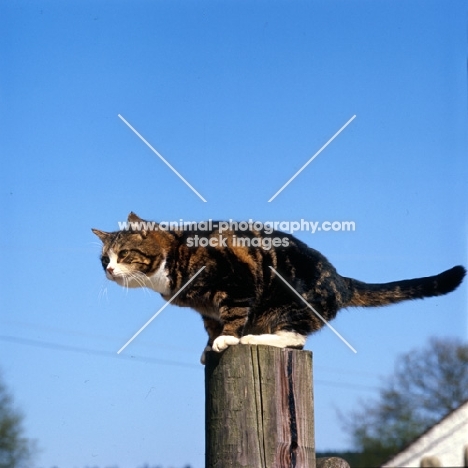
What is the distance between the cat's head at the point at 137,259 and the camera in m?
4.45

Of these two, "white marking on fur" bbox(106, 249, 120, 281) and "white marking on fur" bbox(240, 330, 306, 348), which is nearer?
"white marking on fur" bbox(240, 330, 306, 348)

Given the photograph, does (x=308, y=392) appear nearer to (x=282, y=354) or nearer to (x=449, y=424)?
(x=282, y=354)

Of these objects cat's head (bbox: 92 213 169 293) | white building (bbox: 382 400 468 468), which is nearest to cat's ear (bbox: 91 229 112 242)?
cat's head (bbox: 92 213 169 293)

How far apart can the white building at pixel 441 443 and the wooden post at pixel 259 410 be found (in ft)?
3.96

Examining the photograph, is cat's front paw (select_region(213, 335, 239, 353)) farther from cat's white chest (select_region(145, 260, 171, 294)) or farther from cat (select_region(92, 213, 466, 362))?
cat's white chest (select_region(145, 260, 171, 294))

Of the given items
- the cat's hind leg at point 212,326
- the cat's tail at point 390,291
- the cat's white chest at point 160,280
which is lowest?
the cat's hind leg at point 212,326

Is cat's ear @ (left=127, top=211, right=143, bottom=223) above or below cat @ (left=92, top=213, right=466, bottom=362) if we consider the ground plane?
above

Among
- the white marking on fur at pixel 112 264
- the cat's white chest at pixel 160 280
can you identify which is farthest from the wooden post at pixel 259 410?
the white marking on fur at pixel 112 264

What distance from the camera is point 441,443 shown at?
13.2ft

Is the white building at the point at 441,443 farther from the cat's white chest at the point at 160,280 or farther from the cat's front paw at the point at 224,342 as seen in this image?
the cat's white chest at the point at 160,280

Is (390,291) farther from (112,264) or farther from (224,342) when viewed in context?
(112,264)

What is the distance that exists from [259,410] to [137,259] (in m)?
2.22

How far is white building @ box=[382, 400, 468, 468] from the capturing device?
3.78 meters

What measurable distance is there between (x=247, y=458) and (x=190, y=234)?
2106 millimetres
